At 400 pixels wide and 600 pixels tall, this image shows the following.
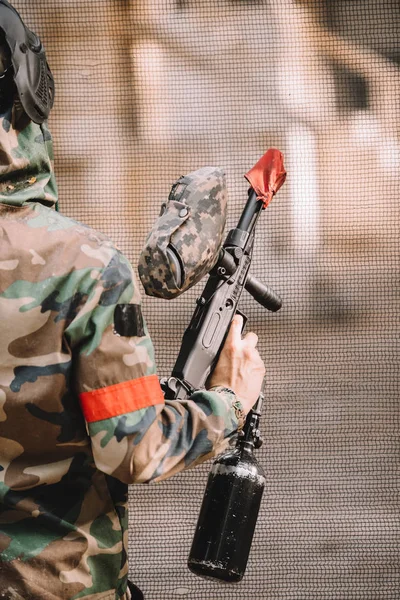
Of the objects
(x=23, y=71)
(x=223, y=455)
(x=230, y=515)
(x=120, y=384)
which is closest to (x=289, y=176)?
(x=223, y=455)

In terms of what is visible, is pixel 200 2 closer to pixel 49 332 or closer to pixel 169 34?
pixel 169 34

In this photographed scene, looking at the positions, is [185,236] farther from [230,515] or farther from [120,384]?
[230,515]

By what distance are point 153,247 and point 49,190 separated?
7.8 inches

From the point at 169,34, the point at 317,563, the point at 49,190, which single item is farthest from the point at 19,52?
the point at 317,563

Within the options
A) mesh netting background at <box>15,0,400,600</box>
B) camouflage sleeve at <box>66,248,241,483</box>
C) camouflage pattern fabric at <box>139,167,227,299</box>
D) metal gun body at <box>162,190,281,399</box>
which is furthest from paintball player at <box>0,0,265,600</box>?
mesh netting background at <box>15,0,400,600</box>

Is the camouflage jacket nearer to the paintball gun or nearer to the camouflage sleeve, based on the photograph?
the camouflage sleeve

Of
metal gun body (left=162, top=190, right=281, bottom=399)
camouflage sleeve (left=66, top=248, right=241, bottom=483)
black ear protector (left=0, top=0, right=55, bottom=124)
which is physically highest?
black ear protector (left=0, top=0, right=55, bottom=124)

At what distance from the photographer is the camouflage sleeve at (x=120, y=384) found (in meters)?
0.88

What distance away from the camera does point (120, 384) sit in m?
0.88

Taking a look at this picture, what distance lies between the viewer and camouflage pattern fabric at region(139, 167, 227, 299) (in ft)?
3.68

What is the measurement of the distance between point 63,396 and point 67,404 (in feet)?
0.05

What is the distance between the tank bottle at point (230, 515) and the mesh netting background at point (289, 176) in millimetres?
924

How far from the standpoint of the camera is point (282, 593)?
2.21m

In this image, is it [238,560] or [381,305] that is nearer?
[238,560]
